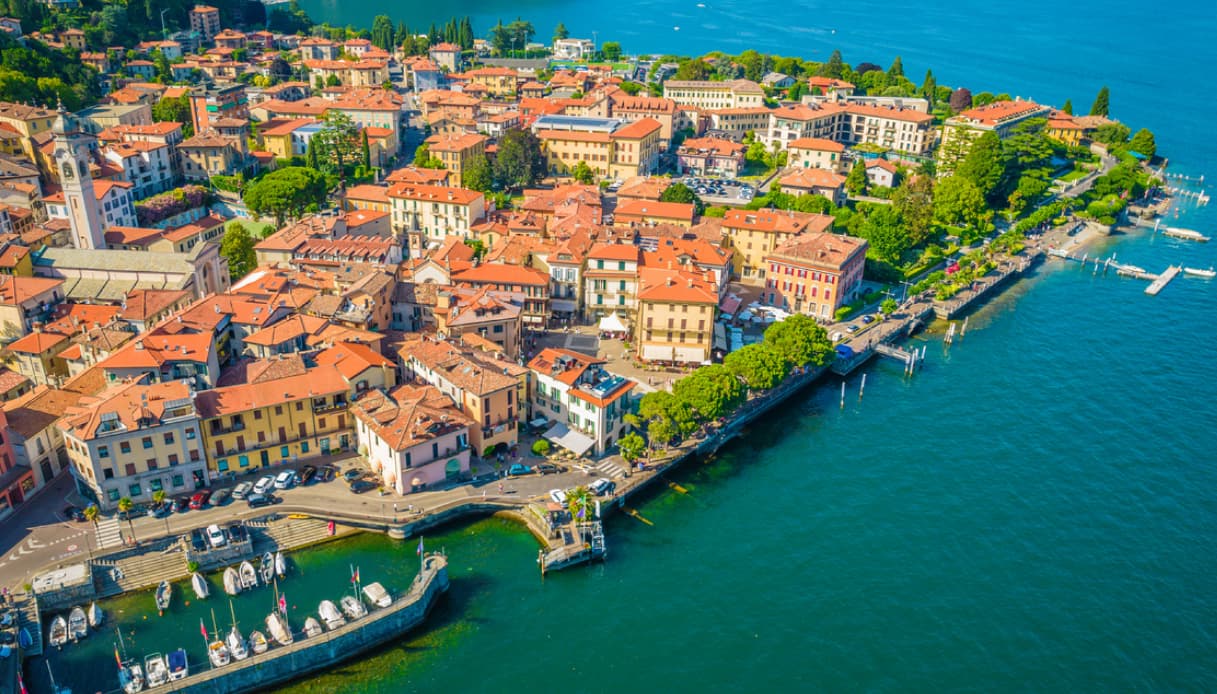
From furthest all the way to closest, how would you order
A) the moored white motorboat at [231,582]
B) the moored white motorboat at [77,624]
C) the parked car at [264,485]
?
the parked car at [264,485]
the moored white motorboat at [231,582]
the moored white motorboat at [77,624]

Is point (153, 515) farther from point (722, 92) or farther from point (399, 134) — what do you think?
point (722, 92)

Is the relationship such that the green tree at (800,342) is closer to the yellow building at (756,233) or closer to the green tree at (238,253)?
the yellow building at (756,233)

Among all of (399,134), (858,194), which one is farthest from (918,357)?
(399,134)

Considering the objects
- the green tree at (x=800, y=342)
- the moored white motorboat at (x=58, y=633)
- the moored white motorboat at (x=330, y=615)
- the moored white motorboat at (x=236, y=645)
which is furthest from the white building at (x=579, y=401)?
the moored white motorboat at (x=58, y=633)

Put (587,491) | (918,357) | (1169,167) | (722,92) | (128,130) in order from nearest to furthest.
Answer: (587,491)
(918,357)
(128,130)
(1169,167)
(722,92)

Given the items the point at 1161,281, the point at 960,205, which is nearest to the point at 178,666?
the point at 960,205

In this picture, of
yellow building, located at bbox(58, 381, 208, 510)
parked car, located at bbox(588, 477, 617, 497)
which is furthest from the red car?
parked car, located at bbox(588, 477, 617, 497)
